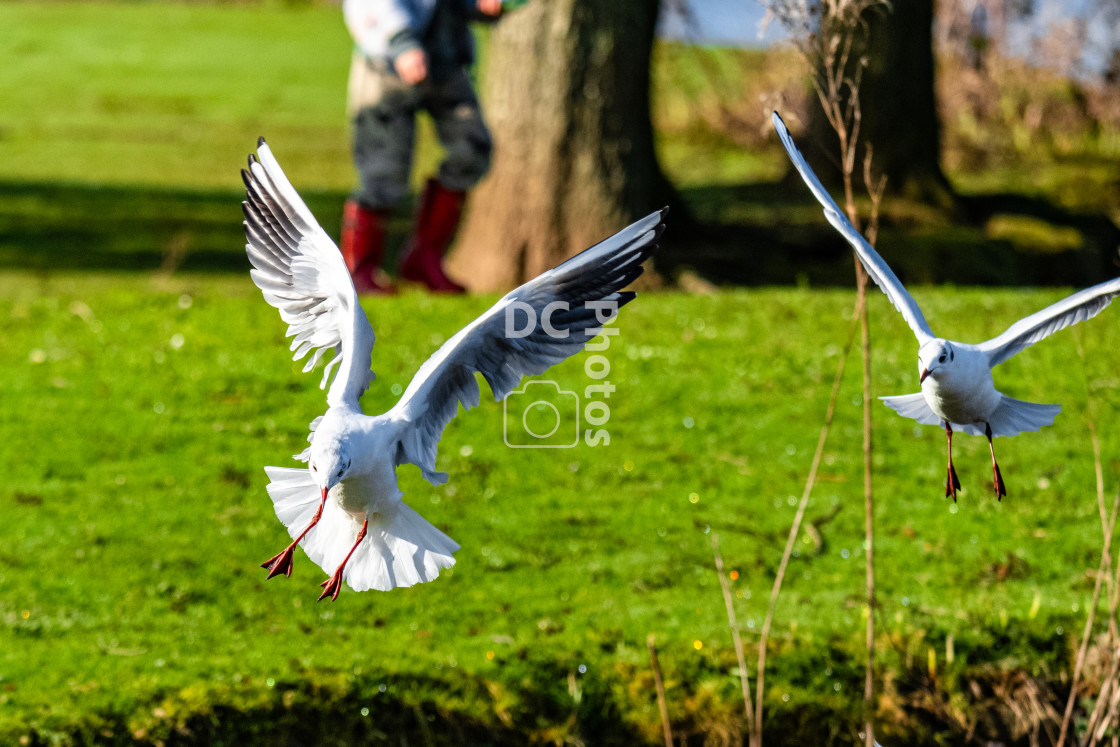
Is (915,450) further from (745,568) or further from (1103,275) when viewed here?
(1103,275)

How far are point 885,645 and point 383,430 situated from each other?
2339 millimetres

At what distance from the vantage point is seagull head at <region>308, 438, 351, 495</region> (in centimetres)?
144

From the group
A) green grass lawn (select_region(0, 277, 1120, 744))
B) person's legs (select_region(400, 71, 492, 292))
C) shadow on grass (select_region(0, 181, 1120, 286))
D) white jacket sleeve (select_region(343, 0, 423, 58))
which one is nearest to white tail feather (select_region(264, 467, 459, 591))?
green grass lawn (select_region(0, 277, 1120, 744))

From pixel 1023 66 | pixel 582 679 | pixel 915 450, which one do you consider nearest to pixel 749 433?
pixel 915 450

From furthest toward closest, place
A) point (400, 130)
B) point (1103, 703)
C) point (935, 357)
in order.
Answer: point (400, 130) → point (1103, 703) → point (935, 357)

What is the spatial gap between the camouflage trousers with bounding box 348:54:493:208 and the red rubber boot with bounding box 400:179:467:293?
0.15 metres

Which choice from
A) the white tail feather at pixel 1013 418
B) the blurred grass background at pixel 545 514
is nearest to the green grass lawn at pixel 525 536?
the blurred grass background at pixel 545 514

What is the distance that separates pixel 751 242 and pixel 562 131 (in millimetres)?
1549

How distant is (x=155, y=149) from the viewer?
33.4ft

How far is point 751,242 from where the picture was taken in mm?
7059

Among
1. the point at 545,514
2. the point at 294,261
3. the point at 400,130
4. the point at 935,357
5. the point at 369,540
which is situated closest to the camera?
the point at 935,357

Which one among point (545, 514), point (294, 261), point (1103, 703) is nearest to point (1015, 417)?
point (294, 261)

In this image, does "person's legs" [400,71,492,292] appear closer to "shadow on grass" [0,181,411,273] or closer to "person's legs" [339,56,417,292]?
"person's legs" [339,56,417,292]

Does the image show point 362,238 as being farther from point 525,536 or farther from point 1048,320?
point 1048,320
